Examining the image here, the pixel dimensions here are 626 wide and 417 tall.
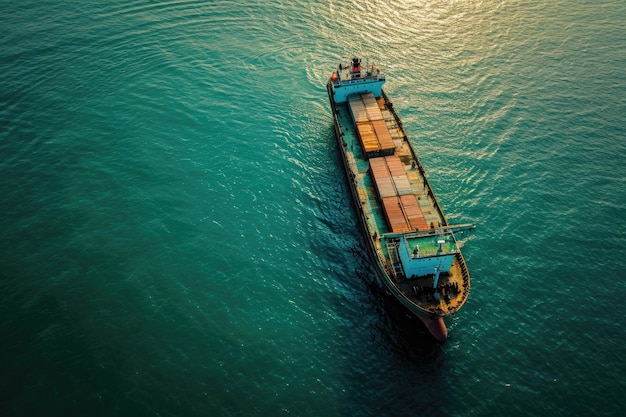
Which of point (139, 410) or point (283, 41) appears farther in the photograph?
point (283, 41)

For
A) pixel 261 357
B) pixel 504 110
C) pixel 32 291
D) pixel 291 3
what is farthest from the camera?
pixel 291 3

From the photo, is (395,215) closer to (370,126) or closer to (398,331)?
(398,331)

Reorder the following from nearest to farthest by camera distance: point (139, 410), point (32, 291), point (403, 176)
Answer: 1. point (139, 410)
2. point (32, 291)
3. point (403, 176)

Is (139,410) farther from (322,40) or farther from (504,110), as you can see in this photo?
(322,40)

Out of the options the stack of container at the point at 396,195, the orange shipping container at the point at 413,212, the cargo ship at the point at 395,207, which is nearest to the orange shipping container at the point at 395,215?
the stack of container at the point at 396,195

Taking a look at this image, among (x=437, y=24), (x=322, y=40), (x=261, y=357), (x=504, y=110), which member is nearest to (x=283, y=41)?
(x=322, y=40)

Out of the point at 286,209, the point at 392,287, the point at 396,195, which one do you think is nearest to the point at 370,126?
the point at 396,195
